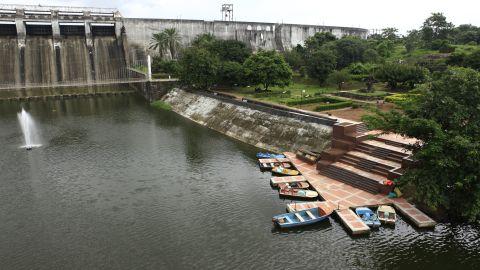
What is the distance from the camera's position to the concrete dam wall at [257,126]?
42469 mm

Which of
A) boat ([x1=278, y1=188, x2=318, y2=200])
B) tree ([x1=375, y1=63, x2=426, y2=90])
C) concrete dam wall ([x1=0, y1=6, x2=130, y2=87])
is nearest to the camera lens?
boat ([x1=278, y1=188, x2=318, y2=200])

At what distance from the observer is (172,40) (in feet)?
309

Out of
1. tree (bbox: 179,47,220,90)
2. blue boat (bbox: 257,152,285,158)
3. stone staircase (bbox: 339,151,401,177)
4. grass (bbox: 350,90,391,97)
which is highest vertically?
tree (bbox: 179,47,220,90)

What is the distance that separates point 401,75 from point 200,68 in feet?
116

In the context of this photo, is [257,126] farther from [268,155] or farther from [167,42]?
[167,42]

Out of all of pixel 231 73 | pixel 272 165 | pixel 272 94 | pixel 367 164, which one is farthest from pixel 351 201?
pixel 231 73

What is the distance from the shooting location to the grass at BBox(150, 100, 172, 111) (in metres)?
71.7

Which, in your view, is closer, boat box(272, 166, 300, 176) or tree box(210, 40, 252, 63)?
boat box(272, 166, 300, 176)

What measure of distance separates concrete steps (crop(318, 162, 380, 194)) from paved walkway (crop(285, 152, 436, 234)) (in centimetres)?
41

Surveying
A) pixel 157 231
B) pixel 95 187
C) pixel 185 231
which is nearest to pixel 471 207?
pixel 185 231

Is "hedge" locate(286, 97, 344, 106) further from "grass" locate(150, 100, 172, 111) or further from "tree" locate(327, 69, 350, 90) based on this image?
"grass" locate(150, 100, 172, 111)

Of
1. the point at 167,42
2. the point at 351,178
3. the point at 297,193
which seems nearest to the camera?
the point at 297,193

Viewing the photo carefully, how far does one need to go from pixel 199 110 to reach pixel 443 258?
47.1m

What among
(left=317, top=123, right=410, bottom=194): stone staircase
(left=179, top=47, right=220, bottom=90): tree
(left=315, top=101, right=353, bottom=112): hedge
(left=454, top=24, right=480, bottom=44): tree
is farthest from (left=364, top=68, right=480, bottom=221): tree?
(left=454, top=24, right=480, bottom=44): tree
